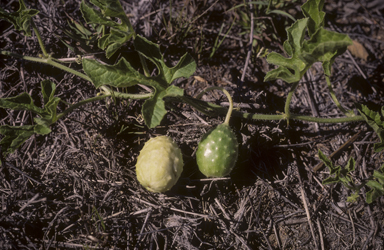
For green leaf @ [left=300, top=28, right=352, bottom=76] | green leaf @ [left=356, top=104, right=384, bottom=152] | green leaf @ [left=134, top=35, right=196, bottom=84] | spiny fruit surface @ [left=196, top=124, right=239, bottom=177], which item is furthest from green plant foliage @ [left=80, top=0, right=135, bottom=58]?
green leaf @ [left=356, top=104, right=384, bottom=152]

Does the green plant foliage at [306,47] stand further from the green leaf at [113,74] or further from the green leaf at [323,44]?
the green leaf at [113,74]

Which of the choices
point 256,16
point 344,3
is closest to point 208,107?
point 256,16

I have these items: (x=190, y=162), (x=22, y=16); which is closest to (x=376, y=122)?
(x=190, y=162)

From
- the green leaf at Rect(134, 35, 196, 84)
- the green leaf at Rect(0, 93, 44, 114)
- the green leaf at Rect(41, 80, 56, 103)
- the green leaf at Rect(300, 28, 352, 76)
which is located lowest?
the green leaf at Rect(0, 93, 44, 114)

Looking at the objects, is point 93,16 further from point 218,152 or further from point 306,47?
point 306,47

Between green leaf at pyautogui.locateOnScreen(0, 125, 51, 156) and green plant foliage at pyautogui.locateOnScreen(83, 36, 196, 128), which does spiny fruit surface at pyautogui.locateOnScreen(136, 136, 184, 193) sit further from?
green leaf at pyautogui.locateOnScreen(0, 125, 51, 156)
